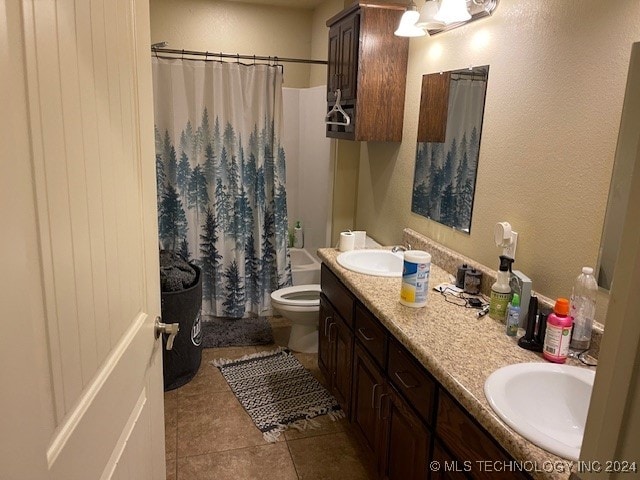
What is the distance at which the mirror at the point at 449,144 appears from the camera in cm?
213

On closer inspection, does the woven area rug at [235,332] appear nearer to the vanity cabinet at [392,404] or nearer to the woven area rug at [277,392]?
the woven area rug at [277,392]

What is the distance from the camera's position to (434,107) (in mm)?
2416

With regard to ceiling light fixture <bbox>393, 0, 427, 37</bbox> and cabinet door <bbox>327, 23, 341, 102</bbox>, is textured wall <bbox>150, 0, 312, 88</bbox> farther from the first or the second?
ceiling light fixture <bbox>393, 0, 427, 37</bbox>

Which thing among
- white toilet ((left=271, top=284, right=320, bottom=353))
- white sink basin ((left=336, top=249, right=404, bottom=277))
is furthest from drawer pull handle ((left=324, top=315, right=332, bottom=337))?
white toilet ((left=271, top=284, right=320, bottom=353))

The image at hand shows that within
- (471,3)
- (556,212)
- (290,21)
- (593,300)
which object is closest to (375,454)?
(593,300)

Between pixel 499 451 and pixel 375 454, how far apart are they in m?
0.91

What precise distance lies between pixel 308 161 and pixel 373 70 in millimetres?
1657

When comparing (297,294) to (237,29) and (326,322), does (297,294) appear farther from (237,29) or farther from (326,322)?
(237,29)

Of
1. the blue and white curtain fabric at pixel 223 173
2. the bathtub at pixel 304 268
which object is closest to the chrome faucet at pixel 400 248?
the blue and white curtain fabric at pixel 223 173

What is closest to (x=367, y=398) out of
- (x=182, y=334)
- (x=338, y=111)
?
(x=182, y=334)

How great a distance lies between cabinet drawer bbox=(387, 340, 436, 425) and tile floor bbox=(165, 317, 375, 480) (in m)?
0.72

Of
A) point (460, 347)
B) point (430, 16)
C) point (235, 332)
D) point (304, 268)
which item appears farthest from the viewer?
point (304, 268)

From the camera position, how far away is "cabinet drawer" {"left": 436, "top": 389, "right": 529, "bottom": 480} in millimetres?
1181

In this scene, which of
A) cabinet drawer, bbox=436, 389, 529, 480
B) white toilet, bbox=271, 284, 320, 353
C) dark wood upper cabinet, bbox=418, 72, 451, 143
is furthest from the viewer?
white toilet, bbox=271, 284, 320, 353
